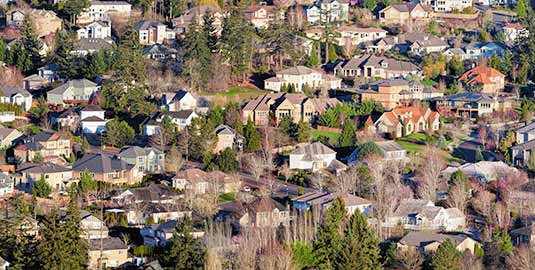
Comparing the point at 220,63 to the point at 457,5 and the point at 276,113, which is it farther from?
the point at 457,5

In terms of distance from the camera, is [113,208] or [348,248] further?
[113,208]

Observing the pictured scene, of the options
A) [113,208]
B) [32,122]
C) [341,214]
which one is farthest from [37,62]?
[341,214]

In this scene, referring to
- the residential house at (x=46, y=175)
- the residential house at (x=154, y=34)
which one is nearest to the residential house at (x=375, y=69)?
the residential house at (x=154, y=34)

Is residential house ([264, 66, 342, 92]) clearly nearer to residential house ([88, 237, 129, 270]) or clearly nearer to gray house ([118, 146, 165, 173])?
gray house ([118, 146, 165, 173])

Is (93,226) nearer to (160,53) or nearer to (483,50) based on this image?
(160,53)

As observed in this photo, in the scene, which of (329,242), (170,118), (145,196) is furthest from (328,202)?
(170,118)
